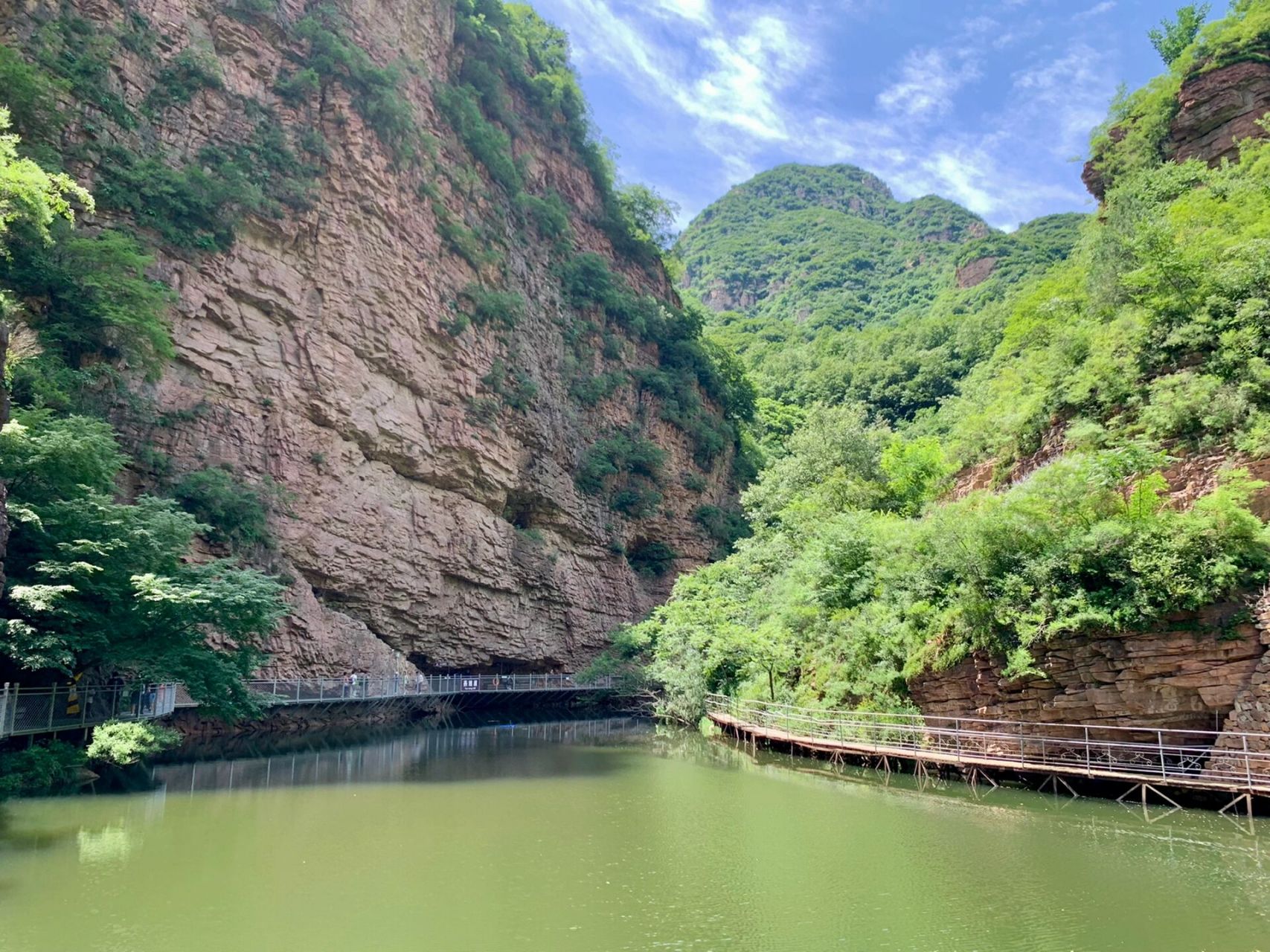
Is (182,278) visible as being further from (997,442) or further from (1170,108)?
(1170,108)

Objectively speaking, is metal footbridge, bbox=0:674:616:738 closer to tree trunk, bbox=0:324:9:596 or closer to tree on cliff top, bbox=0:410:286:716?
tree on cliff top, bbox=0:410:286:716

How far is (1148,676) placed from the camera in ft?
50.3

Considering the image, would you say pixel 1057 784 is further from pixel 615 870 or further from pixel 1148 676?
pixel 615 870

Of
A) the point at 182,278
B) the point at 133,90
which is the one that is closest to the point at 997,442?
the point at 182,278

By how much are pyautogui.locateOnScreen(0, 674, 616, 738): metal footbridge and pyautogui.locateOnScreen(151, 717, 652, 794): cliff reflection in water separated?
1706 millimetres

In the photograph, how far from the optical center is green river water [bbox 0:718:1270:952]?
8164mm

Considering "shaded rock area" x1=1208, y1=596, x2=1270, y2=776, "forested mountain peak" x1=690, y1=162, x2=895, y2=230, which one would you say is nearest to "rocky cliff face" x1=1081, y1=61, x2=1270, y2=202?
"shaded rock area" x1=1208, y1=596, x2=1270, y2=776

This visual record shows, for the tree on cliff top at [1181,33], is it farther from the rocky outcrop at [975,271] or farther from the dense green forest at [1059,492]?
the rocky outcrop at [975,271]

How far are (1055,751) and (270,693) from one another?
857 inches

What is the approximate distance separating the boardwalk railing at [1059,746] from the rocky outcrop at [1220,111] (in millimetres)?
24848

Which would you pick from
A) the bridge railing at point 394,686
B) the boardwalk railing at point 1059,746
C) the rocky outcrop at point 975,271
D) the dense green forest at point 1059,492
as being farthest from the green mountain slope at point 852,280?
the boardwalk railing at point 1059,746

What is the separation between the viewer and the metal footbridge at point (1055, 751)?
45.7 ft

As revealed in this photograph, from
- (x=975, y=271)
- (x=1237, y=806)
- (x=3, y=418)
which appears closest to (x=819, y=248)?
(x=975, y=271)

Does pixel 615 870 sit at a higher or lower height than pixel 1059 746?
lower
